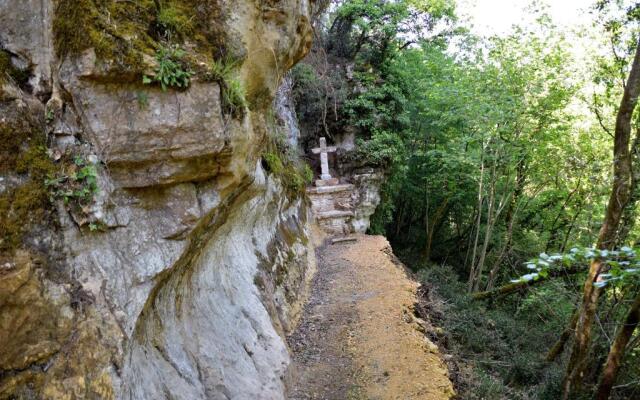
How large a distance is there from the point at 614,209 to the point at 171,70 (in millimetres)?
6743

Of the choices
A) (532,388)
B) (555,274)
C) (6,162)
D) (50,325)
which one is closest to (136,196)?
(6,162)

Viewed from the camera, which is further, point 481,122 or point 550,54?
point 481,122

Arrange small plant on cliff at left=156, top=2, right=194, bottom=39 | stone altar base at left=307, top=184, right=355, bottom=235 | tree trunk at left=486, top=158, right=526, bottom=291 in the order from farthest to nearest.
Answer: stone altar base at left=307, top=184, right=355, bottom=235 < tree trunk at left=486, top=158, right=526, bottom=291 < small plant on cliff at left=156, top=2, right=194, bottom=39

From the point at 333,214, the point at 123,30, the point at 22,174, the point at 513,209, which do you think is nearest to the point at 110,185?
the point at 22,174

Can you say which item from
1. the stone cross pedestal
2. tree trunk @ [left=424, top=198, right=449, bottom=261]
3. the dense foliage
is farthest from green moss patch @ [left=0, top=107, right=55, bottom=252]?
tree trunk @ [left=424, top=198, right=449, bottom=261]

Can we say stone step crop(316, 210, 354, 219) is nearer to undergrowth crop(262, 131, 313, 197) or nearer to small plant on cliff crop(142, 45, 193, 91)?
undergrowth crop(262, 131, 313, 197)

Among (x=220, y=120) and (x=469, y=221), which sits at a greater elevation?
(x=220, y=120)

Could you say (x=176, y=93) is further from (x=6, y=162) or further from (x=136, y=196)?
(x=6, y=162)

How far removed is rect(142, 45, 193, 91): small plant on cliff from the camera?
9.18ft

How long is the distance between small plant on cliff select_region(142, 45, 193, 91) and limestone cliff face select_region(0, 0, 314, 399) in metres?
0.05

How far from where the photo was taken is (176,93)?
2.90 meters

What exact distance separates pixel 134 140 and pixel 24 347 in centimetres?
138

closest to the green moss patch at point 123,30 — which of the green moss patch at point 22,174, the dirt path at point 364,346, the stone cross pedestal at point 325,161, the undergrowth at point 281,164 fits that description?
the green moss patch at point 22,174

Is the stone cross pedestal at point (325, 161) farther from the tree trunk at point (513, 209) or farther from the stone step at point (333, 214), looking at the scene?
the tree trunk at point (513, 209)
